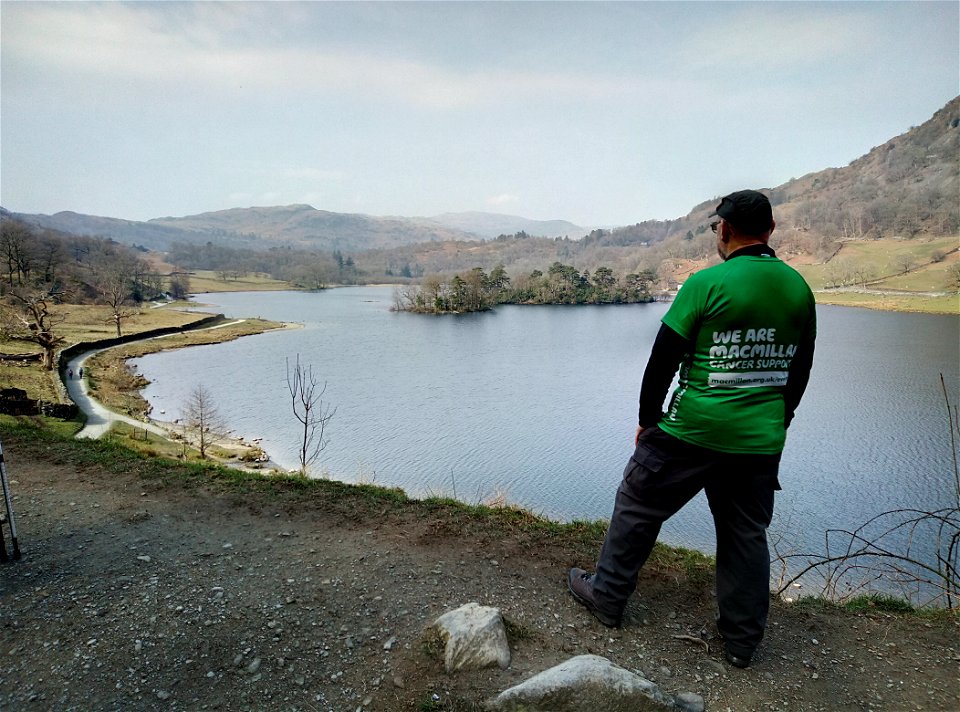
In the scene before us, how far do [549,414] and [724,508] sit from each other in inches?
840

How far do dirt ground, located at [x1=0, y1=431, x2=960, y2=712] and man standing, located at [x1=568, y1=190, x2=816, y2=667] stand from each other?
62 centimetres

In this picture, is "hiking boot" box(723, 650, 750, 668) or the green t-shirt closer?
the green t-shirt

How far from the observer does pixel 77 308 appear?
209 ft

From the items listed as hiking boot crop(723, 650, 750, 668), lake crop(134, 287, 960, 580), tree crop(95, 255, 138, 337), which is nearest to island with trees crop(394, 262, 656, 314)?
lake crop(134, 287, 960, 580)

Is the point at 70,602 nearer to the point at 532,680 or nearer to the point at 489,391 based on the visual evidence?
the point at 532,680

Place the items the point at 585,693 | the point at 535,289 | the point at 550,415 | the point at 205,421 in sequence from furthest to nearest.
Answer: the point at 535,289 → the point at 550,415 → the point at 205,421 → the point at 585,693

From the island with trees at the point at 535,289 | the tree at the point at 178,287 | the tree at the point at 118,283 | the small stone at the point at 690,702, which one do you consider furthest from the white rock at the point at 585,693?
the tree at the point at 178,287

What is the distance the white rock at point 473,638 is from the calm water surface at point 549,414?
29.6ft

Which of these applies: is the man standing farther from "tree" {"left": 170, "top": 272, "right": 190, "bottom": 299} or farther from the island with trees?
"tree" {"left": 170, "top": 272, "right": 190, "bottom": 299}

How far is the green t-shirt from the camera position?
116 inches

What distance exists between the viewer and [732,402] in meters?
3.03

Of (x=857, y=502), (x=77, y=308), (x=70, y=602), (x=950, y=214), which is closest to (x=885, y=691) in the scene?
(x=70, y=602)

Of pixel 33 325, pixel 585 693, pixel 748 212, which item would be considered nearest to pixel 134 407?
pixel 33 325

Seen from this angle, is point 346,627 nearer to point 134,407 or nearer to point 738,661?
point 738,661
